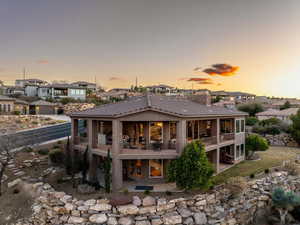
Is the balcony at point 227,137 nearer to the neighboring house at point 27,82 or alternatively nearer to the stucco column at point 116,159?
the stucco column at point 116,159

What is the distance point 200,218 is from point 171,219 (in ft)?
6.19

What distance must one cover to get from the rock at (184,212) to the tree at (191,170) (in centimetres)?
129

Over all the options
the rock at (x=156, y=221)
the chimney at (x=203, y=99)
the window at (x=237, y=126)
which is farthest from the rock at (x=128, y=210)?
the chimney at (x=203, y=99)

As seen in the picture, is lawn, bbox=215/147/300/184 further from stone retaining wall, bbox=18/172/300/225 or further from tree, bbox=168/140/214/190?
tree, bbox=168/140/214/190

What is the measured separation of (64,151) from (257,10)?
26.6m

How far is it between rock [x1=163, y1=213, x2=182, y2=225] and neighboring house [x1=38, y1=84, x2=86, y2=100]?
55.2m

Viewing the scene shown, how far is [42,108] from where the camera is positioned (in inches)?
1752

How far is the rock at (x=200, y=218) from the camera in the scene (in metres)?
11.0

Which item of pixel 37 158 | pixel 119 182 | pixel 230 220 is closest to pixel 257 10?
pixel 230 220

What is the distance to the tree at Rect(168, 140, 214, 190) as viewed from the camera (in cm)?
1168

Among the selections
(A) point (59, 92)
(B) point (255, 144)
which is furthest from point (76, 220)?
(A) point (59, 92)

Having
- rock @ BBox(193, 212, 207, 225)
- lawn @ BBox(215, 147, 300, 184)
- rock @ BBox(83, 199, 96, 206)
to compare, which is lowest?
rock @ BBox(193, 212, 207, 225)

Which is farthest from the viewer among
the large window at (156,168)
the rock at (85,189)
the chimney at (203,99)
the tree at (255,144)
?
the chimney at (203,99)

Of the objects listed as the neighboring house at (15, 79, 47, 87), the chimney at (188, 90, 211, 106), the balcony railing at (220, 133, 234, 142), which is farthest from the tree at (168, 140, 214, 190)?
the neighboring house at (15, 79, 47, 87)
